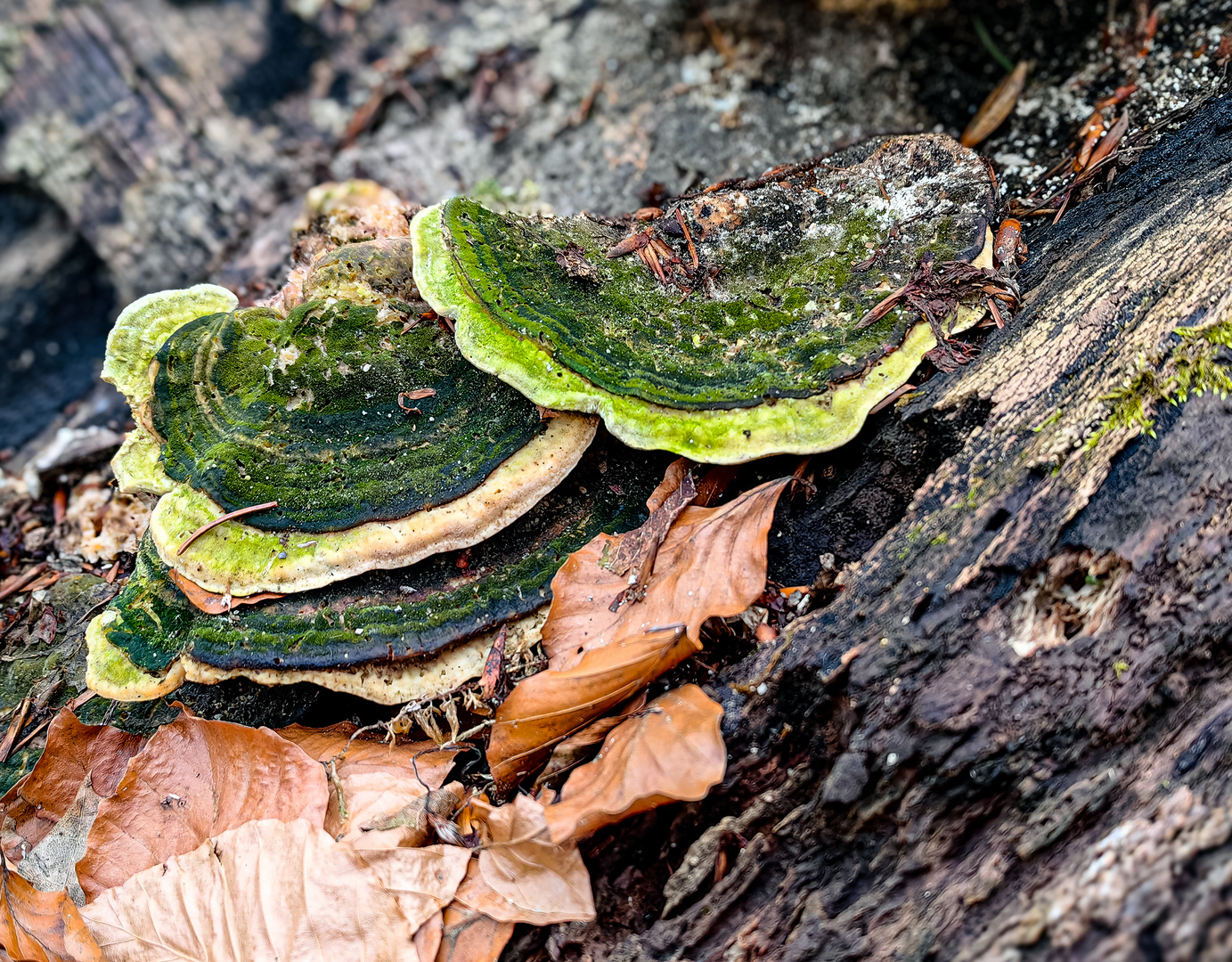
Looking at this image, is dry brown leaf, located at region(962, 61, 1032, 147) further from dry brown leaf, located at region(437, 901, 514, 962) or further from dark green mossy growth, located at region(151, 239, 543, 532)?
dry brown leaf, located at region(437, 901, 514, 962)

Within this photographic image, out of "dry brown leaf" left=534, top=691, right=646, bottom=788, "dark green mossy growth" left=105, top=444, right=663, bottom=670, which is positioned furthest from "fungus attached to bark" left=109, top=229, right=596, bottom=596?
"dry brown leaf" left=534, top=691, right=646, bottom=788

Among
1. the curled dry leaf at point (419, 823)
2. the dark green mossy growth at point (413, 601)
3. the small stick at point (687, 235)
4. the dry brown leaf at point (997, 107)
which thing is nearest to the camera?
the curled dry leaf at point (419, 823)

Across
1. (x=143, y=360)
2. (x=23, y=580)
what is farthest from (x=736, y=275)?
(x=23, y=580)

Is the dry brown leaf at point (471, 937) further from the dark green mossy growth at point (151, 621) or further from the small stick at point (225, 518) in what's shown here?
the small stick at point (225, 518)

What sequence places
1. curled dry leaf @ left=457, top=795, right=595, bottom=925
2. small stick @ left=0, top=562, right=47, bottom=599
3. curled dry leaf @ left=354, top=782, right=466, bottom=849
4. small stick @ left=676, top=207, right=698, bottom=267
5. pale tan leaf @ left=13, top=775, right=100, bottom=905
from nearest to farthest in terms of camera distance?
1. curled dry leaf @ left=457, top=795, right=595, bottom=925
2. curled dry leaf @ left=354, top=782, right=466, bottom=849
3. pale tan leaf @ left=13, top=775, right=100, bottom=905
4. small stick @ left=676, top=207, right=698, bottom=267
5. small stick @ left=0, top=562, right=47, bottom=599

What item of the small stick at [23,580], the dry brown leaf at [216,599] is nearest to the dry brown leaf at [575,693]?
the dry brown leaf at [216,599]

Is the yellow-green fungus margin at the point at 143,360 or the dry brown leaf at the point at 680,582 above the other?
the yellow-green fungus margin at the point at 143,360
